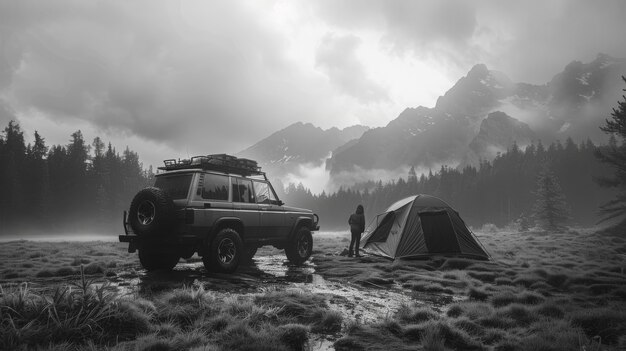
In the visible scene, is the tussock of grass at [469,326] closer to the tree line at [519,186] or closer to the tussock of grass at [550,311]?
the tussock of grass at [550,311]

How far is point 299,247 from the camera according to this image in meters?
12.2

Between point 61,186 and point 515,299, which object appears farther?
point 61,186

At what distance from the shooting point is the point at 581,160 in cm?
8438

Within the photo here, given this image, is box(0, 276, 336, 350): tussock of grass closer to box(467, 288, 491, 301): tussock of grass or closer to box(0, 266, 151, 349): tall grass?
box(0, 266, 151, 349): tall grass

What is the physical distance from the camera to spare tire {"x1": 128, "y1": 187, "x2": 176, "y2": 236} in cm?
785

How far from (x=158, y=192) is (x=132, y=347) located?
4.94 meters

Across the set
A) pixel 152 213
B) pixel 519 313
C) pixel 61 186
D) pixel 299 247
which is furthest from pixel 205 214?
pixel 61 186

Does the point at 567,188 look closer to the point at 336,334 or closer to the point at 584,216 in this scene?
the point at 584,216

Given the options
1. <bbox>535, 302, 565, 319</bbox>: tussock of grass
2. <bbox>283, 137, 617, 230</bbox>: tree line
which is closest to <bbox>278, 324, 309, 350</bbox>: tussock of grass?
<bbox>535, 302, 565, 319</bbox>: tussock of grass

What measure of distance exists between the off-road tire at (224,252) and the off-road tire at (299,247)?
119 inches

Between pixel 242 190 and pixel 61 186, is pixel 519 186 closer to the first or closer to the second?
pixel 242 190

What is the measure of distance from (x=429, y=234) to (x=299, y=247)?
5041 millimetres

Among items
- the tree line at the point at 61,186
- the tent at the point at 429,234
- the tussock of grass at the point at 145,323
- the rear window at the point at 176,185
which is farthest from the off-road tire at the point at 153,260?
the tree line at the point at 61,186

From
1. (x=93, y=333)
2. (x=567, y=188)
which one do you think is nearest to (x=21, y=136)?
(x=93, y=333)
